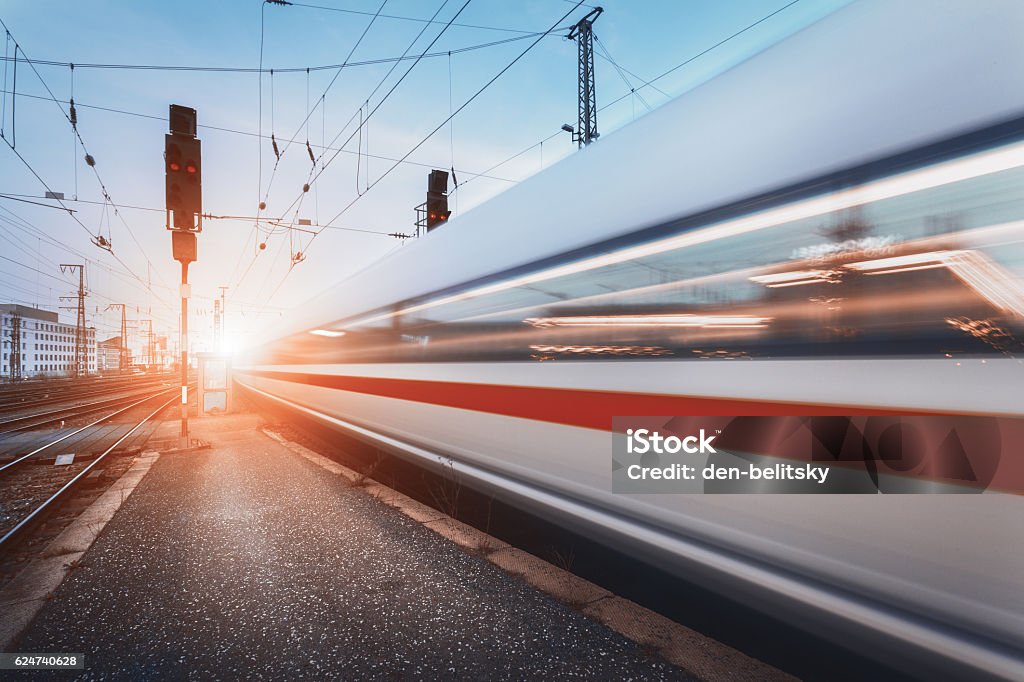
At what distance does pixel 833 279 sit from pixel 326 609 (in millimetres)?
2942

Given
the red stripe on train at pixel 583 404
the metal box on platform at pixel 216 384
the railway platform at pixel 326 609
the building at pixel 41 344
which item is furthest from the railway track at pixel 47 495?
the building at pixel 41 344

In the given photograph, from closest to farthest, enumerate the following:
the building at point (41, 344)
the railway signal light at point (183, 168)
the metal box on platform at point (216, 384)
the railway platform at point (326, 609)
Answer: the railway platform at point (326, 609) < the railway signal light at point (183, 168) < the metal box on platform at point (216, 384) < the building at point (41, 344)

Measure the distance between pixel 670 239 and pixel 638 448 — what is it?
0.98 m

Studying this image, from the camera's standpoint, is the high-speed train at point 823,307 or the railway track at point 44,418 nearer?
the high-speed train at point 823,307

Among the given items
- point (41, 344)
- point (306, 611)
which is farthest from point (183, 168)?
point (41, 344)

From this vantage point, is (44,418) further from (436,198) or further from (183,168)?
(436,198)

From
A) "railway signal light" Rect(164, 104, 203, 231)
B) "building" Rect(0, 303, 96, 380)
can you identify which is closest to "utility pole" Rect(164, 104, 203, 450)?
"railway signal light" Rect(164, 104, 203, 231)

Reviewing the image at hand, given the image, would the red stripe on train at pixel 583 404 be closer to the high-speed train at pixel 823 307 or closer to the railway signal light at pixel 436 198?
the high-speed train at pixel 823 307

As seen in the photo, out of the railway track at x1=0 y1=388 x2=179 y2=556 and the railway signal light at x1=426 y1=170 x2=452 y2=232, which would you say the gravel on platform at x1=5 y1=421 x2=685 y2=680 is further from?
the railway signal light at x1=426 y1=170 x2=452 y2=232

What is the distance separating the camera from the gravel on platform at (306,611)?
2387 mm

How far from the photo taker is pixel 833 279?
1.80 meters

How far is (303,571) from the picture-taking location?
3.41 metres

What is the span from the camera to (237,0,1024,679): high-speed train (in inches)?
57.5

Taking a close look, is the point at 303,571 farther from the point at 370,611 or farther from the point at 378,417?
the point at 378,417
